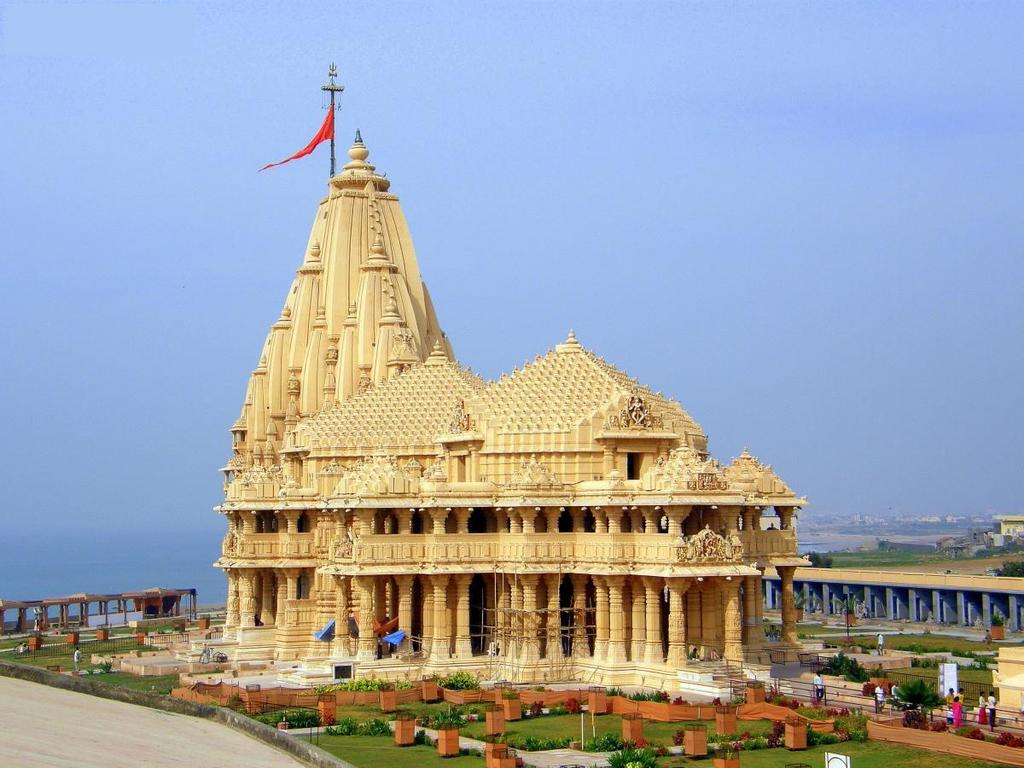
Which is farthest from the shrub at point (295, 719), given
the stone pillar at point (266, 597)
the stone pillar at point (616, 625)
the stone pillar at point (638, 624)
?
the stone pillar at point (266, 597)

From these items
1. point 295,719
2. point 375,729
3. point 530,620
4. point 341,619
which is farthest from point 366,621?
point 375,729

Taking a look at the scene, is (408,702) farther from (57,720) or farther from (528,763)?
(57,720)

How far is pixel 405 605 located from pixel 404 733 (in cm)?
1824

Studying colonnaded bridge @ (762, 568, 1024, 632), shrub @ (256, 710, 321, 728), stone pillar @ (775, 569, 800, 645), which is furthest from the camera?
colonnaded bridge @ (762, 568, 1024, 632)

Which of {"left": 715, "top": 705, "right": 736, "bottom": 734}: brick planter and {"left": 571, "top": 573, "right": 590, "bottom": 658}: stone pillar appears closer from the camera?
{"left": 715, "top": 705, "right": 736, "bottom": 734}: brick planter

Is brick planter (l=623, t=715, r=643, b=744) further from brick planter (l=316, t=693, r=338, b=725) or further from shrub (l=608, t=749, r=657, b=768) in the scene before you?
brick planter (l=316, t=693, r=338, b=725)

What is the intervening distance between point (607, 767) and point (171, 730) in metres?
14.0

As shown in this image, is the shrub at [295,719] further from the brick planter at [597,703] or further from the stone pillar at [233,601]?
the stone pillar at [233,601]

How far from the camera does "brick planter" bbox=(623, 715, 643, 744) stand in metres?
55.0

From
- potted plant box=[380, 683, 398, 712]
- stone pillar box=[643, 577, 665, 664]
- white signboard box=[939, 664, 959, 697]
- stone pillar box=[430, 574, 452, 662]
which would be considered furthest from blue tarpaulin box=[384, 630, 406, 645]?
white signboard box=[939, 664, 959, 697]

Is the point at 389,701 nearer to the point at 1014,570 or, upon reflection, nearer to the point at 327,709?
the point at 327,709

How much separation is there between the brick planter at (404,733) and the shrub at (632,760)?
8.06 m

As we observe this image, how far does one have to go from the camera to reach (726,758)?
161ft

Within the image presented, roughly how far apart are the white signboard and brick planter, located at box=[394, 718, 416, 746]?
59.4 feet
